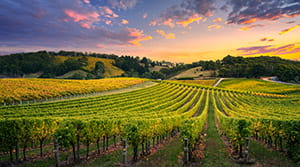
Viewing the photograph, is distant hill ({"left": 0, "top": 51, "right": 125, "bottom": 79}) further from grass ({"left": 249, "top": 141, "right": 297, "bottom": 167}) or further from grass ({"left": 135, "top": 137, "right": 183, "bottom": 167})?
grass ({"left": 249, "top": 141, "right": 297, "bottom": 167})

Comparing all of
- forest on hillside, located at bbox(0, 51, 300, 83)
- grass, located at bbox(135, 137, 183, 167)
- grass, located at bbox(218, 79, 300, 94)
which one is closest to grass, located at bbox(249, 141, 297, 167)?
grass, located at bbox(135, 137, 183, 167)

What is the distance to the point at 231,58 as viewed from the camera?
154 meters

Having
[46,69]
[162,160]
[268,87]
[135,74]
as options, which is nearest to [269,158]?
[162,160]

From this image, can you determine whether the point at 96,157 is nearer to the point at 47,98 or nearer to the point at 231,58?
the point at 47,98

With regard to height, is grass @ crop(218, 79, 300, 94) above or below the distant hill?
below

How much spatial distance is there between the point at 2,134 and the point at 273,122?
21145mm

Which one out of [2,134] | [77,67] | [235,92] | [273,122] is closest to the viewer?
[2,134]

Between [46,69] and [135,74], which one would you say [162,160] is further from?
[46,69]

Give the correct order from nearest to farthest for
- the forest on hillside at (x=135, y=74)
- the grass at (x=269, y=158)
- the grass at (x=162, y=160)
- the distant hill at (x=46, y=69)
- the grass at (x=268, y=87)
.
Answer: the grass at (x=269, y=158)
the grass at (x=162, y=160)
the grass at (x=268, y=87)
the forest on hillside at (x=135, y=74)
the distant hill at (x=46, y=69)

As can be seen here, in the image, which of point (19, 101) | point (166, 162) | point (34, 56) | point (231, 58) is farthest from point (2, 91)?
point (231, 58)

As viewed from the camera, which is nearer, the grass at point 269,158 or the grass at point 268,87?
the grass at point 269,158

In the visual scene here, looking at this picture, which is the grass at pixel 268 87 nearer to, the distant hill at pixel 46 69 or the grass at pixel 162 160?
the grass at pixel 162 160

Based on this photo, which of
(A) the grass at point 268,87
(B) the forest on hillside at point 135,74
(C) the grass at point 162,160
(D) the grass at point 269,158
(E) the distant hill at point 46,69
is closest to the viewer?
(D) the grass at point 269,158

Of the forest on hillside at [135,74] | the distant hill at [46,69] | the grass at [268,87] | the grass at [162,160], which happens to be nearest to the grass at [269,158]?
the grass at [162,160]
